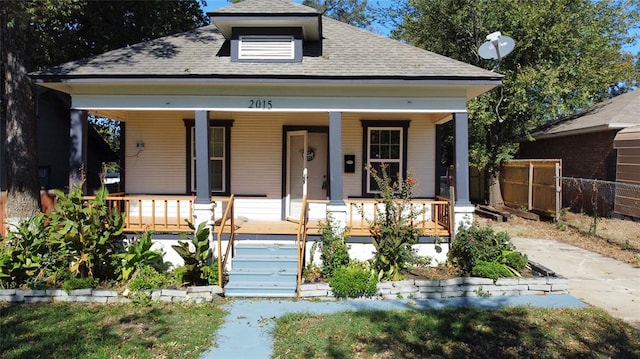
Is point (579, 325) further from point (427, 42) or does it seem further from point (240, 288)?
point (427, 42)

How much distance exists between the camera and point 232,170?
997 cm

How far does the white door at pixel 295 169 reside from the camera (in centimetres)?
991

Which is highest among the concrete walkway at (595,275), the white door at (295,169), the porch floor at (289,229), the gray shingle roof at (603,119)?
the gray shingle roof at (603,119)

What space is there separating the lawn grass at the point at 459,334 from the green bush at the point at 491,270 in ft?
2.68

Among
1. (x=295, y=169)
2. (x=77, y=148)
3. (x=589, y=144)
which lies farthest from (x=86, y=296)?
(x=589, y=144)

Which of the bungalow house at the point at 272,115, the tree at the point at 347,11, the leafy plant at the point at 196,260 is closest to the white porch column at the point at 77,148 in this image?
the bungalow house at the point at 272,115

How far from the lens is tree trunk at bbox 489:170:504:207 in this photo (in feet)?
56.2

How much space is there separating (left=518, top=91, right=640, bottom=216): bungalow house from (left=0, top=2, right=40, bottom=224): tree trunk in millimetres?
14330

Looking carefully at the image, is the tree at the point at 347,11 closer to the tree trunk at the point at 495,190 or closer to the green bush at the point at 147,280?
the tree trunk at the point at 495,190

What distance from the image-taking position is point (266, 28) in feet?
28.9

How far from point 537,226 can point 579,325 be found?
8475 mm

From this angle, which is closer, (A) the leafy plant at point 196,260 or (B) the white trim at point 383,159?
(A) the leafy plant at point 196,260

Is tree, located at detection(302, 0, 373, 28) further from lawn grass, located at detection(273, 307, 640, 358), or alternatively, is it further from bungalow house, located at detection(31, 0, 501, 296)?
lawn grass, located at detection(273, 307, 640, 358)

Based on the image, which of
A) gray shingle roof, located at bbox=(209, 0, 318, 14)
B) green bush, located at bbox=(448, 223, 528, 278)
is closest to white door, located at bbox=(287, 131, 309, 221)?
gray shingle roof, located at bbox=(209, 0, 318, 14)
